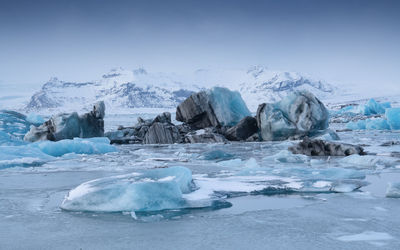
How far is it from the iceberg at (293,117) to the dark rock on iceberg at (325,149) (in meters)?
5.44

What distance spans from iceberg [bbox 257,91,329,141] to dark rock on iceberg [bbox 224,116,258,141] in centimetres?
67

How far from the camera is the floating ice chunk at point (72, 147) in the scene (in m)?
11.3

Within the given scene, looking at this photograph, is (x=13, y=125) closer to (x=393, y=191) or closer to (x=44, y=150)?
(x=44, y=150)

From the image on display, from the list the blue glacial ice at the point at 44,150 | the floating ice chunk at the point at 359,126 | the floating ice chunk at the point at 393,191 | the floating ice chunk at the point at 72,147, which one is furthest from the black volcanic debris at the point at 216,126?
the floating ice chunk at the point at 393,191

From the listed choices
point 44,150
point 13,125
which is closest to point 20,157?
point 44,150

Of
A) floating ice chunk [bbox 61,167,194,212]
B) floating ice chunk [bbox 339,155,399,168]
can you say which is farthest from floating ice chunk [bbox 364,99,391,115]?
floating ice chunk [bbox 61,167,194,212]

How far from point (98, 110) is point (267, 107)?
7.18 metres

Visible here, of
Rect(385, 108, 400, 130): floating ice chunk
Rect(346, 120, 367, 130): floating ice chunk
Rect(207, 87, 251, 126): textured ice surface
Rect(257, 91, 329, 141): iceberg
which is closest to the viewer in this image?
Rect(257, 91, 329, 141): iceberg

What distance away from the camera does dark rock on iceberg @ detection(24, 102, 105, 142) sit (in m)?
15.7

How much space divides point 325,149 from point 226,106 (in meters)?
8.59

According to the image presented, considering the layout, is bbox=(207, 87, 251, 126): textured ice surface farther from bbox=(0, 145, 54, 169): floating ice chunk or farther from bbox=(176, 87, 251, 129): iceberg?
bbox=(0, 145, 54, 169): floating ice chunk

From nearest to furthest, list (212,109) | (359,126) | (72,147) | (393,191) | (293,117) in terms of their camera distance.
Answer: (393,191), (72,147), (293,117), (212,109), (359,126)

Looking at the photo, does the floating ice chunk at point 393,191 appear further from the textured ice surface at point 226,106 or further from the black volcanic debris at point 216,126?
the textured ice surface at point 226,106

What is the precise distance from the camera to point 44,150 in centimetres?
1120
